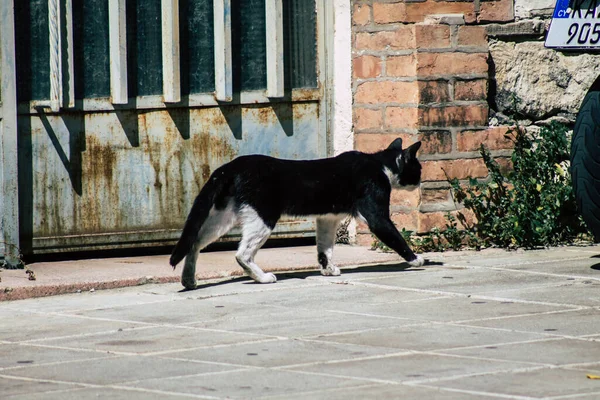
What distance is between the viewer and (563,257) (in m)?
7.96

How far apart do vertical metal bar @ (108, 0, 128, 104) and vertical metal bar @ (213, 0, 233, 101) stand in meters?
0.68

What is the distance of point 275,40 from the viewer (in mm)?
8469

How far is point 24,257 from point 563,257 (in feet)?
12.5

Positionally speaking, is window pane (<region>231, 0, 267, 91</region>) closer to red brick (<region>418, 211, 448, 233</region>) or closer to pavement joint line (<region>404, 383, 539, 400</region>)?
red brick (<region>418, 211, 448, 233</region>)

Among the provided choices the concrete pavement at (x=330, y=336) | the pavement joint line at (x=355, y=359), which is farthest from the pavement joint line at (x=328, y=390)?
the pavement joint line at (x=355, y=359)

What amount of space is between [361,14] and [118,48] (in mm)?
1828

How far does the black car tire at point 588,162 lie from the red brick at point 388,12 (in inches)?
67.6

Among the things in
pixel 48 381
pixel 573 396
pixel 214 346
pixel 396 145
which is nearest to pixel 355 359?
pixel 214 346

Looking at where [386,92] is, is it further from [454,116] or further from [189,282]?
[189,282]

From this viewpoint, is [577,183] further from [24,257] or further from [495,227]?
[24,257]

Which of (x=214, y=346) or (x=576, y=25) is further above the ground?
(x=576, y=25)

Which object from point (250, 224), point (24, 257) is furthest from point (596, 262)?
point (24, 257)

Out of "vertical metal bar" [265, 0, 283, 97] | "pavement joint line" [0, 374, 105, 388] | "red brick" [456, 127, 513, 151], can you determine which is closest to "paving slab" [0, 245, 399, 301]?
"red brick" [456, 127, 513, 151]

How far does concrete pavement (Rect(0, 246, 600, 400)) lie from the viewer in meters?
4.63
